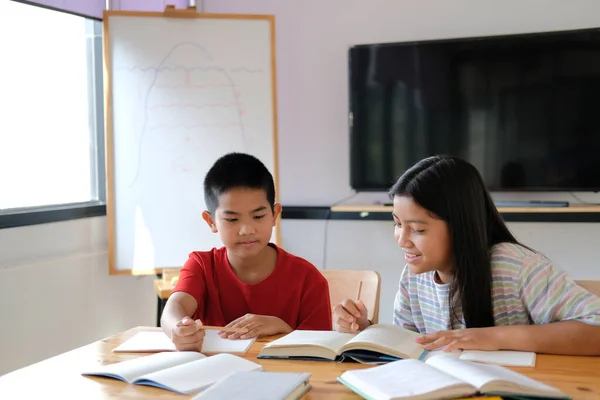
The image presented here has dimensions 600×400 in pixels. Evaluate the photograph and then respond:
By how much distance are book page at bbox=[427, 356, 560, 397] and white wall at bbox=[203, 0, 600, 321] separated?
2355 millimetres

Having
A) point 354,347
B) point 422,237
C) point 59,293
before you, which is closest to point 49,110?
point 59,293

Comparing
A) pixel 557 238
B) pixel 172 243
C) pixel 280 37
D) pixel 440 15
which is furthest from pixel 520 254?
pixel 280 37

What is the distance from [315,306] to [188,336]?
47cm

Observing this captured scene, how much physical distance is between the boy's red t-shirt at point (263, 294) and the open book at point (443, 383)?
2.11 feet

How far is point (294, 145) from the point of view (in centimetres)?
374

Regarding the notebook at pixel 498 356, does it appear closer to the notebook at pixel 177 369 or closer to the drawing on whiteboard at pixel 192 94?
the notebook at pixel 177 369

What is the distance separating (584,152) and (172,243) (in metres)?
1.88

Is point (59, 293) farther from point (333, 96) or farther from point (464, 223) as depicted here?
point (464, 223)

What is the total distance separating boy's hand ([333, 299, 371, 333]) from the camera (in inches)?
58.1

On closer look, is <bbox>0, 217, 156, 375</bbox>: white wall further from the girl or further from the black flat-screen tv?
the girl

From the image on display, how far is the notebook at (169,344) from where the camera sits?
1.38 meters

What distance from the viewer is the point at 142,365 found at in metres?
1.23

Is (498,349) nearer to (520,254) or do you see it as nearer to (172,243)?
(520,254)

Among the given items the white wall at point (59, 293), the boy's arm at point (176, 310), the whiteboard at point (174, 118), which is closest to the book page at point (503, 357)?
the boy's arm at point (176, 310)
